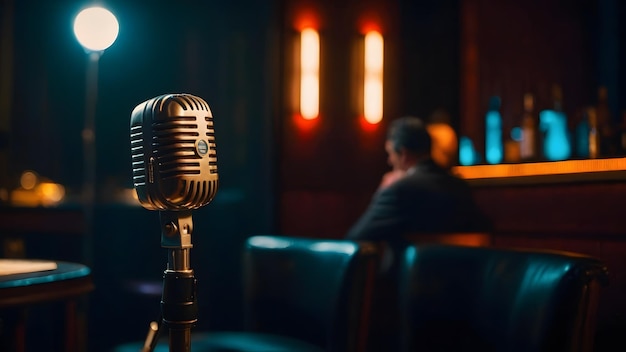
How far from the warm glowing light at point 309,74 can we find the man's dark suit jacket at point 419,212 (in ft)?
4.40

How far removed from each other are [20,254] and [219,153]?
125cm

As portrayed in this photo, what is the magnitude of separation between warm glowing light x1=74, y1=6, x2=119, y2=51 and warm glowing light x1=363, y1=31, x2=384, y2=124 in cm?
154

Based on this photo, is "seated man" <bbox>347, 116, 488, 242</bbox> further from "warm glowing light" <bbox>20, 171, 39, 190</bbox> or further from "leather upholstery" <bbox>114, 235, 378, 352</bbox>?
"warm glowing light" <bbox>20, 171, 39, 190</bbox>

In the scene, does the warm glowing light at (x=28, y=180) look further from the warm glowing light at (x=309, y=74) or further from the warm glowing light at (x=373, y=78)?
the warm glowing light at (x=373, y=78)

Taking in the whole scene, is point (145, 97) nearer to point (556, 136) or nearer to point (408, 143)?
point (408, 143)

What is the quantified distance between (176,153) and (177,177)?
1.3 inches

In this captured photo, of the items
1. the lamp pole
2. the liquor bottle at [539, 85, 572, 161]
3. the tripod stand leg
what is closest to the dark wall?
the lamp pole

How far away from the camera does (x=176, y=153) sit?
96 centimetres

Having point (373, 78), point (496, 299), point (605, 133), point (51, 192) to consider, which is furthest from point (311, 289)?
point (51, 192)

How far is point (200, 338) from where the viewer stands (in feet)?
5.72

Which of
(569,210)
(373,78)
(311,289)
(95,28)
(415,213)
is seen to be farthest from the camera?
(373,78)

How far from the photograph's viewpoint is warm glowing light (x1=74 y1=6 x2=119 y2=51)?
410 centimetres

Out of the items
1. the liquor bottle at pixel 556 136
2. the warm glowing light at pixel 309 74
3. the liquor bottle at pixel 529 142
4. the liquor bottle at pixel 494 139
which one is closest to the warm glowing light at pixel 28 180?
the warm glowing light at pixel 309 74

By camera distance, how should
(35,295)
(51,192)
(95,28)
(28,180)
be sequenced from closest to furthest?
(35,295)
(95,28)
(28,180)
(51,192)
